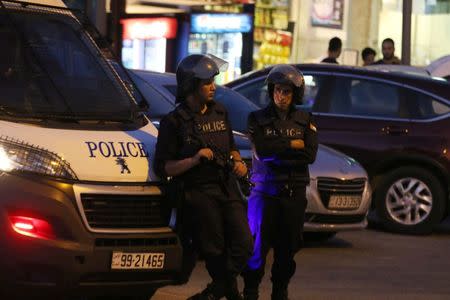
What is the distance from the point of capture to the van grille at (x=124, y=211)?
7633mm

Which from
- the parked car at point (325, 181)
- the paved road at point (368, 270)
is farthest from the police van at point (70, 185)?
the parked car at point (325, 181)

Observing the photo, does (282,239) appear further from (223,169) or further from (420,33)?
(420,33)

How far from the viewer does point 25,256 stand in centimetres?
745

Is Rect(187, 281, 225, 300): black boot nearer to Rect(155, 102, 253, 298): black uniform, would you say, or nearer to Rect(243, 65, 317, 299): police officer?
Rect(155, 102, 253, 298): black uniform

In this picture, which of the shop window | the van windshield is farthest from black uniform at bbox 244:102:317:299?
the shop window

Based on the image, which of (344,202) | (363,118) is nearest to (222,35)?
(363,118)

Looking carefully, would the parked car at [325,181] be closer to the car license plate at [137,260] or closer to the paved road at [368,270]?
the paved road at [368,270]

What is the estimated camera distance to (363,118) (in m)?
14.2

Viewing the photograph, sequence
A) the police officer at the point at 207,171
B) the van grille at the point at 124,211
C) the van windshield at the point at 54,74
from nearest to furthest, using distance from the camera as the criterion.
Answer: the van grille at the point at 124,211
the police officer at the point at 207,171
the van windshield at the point at 54,74

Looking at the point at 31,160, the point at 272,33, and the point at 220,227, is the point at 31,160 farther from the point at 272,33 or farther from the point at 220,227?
the point at 272,33

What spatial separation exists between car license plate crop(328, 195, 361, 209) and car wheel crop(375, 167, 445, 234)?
190 centimetres

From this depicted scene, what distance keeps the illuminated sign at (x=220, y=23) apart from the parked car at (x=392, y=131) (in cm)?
685

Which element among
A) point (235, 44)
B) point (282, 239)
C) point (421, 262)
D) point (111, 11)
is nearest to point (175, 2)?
point (235, 44)

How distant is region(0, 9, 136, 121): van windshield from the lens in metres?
8.17
